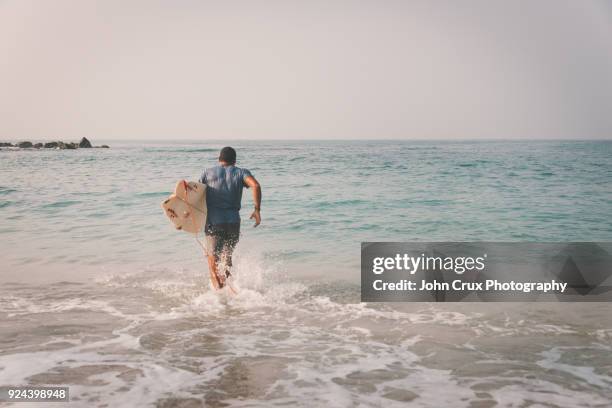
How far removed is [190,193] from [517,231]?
9.57 meters

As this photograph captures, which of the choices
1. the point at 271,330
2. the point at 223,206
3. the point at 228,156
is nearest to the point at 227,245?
the point at 223,206

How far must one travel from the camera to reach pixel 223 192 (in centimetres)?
733

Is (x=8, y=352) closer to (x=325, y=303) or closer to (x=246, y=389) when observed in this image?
(x=246, y=389)

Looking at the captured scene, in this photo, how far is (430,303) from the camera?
23.7 ft

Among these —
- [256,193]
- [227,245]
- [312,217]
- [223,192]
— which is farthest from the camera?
[312,217]

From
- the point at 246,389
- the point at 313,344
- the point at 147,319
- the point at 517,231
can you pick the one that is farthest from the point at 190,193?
the point at 517,231

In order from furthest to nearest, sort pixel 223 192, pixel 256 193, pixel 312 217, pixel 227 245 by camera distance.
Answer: pixel 312 217 < pixel 227 245 < pixel 223 192 < pixel 256 193

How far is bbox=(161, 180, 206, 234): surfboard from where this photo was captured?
24.0 feet

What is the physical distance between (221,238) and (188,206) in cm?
69

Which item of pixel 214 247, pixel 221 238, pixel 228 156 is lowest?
pixel 214 247

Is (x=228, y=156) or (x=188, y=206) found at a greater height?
(x=228, y=156)

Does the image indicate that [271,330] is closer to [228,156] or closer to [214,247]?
[214,247]

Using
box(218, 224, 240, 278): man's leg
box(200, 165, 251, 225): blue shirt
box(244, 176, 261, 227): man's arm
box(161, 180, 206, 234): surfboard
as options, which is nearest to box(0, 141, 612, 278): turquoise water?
box(218, 224, 240, 278): man's leg

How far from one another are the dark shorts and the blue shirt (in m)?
0.08
